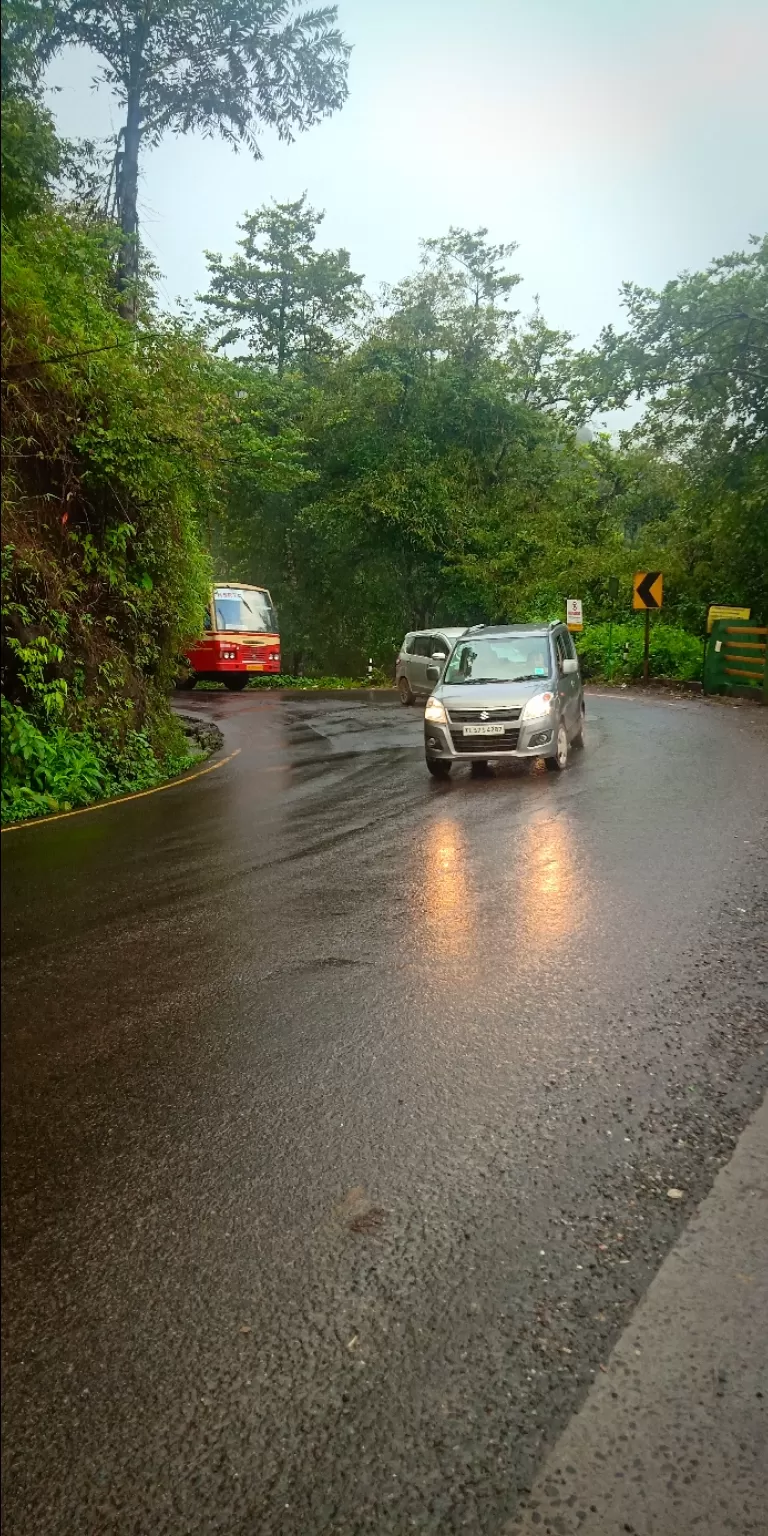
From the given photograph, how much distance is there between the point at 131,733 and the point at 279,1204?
35.3ft

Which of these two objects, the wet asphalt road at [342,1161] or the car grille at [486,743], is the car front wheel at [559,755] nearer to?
the car grille at [486,743]

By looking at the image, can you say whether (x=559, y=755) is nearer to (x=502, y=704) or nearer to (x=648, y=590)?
(x=502, y=704)

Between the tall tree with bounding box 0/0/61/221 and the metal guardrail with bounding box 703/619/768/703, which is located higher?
the tall tree with bounding box 0/0/61/221

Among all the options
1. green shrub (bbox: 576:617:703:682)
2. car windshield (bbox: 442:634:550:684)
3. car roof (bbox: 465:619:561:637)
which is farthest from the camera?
green shrub (bbox: 576:617:703:682)

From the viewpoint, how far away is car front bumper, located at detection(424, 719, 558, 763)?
37.5 ft

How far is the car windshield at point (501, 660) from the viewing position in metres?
12.3

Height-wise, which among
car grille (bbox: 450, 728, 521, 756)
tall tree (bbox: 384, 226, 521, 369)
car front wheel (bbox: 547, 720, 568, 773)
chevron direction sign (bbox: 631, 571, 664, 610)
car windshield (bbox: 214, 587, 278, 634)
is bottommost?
car front wheel (bbox: 547, 720, 568, 773)

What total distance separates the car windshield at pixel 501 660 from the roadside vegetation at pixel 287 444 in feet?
13.9

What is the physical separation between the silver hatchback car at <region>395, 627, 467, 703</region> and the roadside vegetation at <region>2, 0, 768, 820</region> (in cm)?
513

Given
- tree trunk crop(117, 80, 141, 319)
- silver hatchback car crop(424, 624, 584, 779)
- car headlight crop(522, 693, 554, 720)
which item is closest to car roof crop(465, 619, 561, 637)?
silver hatchback car crop(424, 624, 584, 779)

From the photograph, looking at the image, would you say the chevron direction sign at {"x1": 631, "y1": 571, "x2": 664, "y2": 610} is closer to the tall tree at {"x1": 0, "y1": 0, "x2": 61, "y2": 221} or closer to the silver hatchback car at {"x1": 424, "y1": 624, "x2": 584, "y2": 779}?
the silver hatchback car at {"x1": 424, "y1": 624, "x2": 584, "y2": 779}

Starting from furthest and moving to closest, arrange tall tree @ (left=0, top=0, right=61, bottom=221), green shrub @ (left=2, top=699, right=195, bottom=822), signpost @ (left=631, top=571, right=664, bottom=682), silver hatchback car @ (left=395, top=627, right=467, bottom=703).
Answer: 1. signpost @ (left=631, top=571, right=664, bottom=682)
2. silver hatchback car @ (left=395, top=627, right=467, bottom=703)
3. green shrub @ (left=2, top=699, right=195, bottom=822)
4. tall tree @ (left=0, top=0, right=61, bottom=221)

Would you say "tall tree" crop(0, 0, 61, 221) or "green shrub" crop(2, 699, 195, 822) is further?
"green shrub" crop(2, 699, 195, 822)

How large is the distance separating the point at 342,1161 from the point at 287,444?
2162cm
